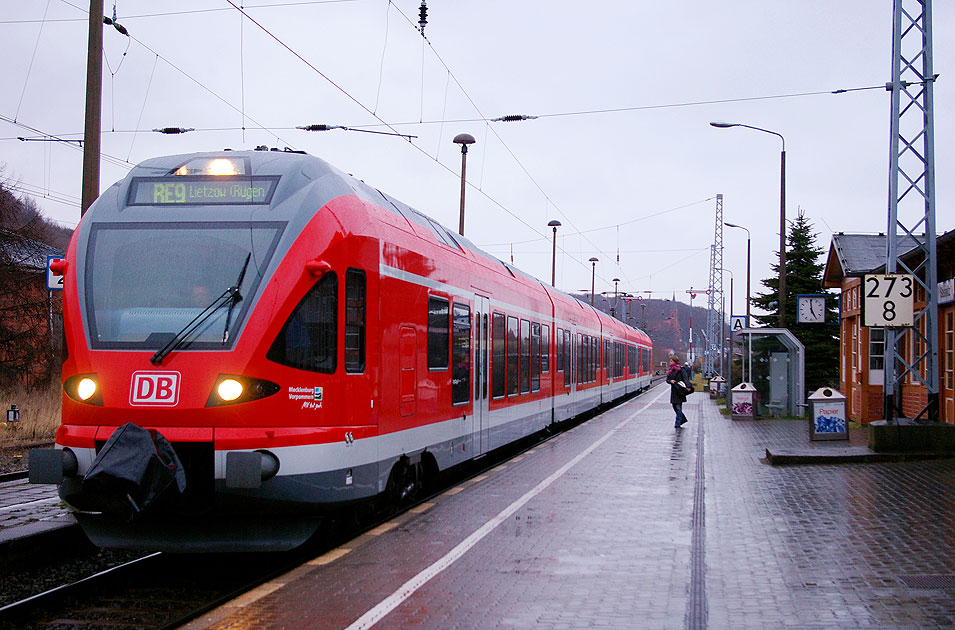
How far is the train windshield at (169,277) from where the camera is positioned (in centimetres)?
762

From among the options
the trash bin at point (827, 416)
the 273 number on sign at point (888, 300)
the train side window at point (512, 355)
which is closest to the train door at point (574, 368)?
the trash bin at point (827, 416)

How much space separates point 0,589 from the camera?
318 inches

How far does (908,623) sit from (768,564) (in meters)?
1.74

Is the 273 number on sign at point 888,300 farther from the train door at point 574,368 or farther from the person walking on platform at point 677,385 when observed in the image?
the train door at point 574,368

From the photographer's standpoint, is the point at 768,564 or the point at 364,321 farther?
the point at 364,321

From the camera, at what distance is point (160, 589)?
777cm

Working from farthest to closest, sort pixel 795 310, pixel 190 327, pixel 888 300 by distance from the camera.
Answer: pixel 795 310 → pixel 888 300 → pixel 190 327

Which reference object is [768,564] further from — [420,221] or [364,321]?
[420,221]

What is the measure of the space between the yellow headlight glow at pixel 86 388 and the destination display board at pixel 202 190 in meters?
1.64

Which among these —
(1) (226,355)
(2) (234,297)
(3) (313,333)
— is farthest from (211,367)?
(3) (313,333)

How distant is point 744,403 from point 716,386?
65.3 ft

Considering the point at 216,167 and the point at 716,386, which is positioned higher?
the point at 216,167

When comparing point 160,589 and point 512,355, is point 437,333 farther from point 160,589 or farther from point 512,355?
point 512,355

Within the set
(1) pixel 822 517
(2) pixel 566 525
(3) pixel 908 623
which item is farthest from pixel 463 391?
(3) pixel 908 623
